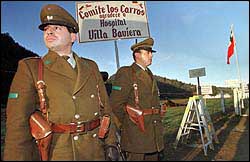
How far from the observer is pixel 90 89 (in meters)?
2.14

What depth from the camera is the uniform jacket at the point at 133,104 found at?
3219mm

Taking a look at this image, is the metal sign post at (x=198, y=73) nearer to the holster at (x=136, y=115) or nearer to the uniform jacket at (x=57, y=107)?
the holster at (x=136, y=115)

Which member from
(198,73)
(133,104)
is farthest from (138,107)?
(198,73)

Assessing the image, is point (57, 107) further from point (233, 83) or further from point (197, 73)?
point (233, 83)

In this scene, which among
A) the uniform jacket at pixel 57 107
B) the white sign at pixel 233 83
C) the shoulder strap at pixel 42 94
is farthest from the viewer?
the white sign at pixel 233 83

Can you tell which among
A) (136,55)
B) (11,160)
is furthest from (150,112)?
(11,160)

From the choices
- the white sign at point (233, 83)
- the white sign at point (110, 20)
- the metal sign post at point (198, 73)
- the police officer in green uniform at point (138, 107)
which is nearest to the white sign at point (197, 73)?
the metal sign post at point (198, 73)

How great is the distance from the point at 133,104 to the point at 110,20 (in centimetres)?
178

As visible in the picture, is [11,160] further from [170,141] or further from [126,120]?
[170,141]

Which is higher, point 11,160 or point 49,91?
point 49,91

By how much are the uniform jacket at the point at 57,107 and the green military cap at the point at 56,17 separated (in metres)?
0.23

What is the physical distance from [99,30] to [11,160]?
3.03 meters

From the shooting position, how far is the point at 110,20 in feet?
Answer: 14.8

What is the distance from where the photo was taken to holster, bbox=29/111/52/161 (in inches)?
72.9
